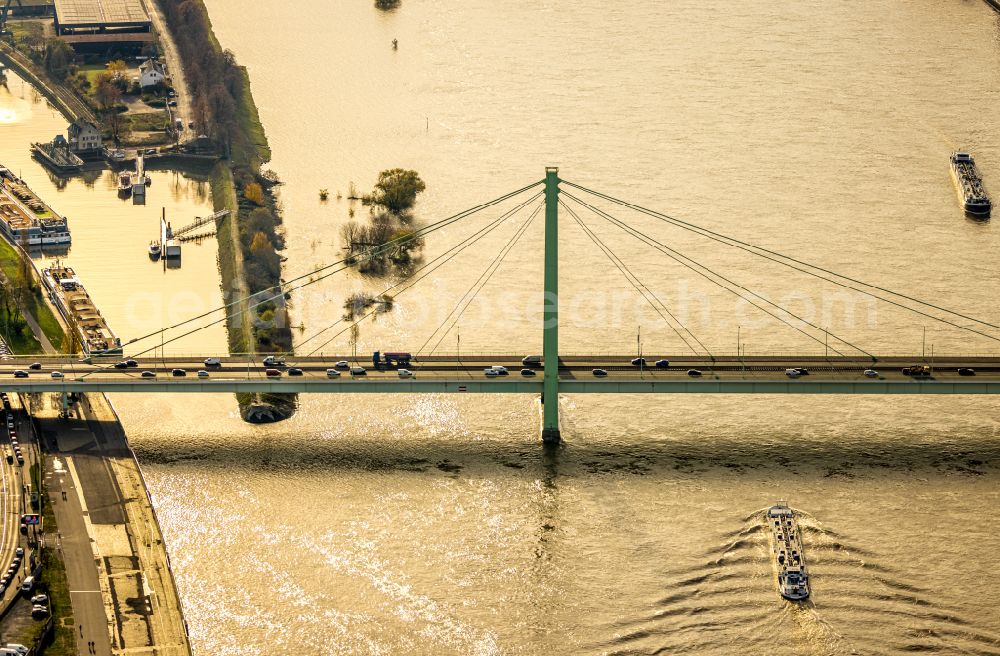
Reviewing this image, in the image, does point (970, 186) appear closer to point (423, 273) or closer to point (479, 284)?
point (479, 284)

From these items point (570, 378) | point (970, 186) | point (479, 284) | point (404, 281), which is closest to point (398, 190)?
point (404, 281)

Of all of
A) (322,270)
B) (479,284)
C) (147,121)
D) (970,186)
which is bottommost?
(479,284)

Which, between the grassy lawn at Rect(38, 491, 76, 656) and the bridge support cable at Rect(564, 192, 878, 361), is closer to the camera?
the grassy lawn at Rect(38, 491, 76, 656)

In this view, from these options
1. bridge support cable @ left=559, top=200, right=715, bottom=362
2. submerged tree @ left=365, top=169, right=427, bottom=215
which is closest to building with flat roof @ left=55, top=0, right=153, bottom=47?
submerged tree @ left=365, top=169, right=427, bottom=215

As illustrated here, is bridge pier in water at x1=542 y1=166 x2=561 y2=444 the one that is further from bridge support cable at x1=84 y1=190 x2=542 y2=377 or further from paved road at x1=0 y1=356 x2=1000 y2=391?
bridge support cable at x1=84 y1=190 x2=542 y2=377

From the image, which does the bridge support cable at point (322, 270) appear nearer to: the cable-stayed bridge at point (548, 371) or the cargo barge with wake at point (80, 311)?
the cargo barge with wake at point (80, 311)
